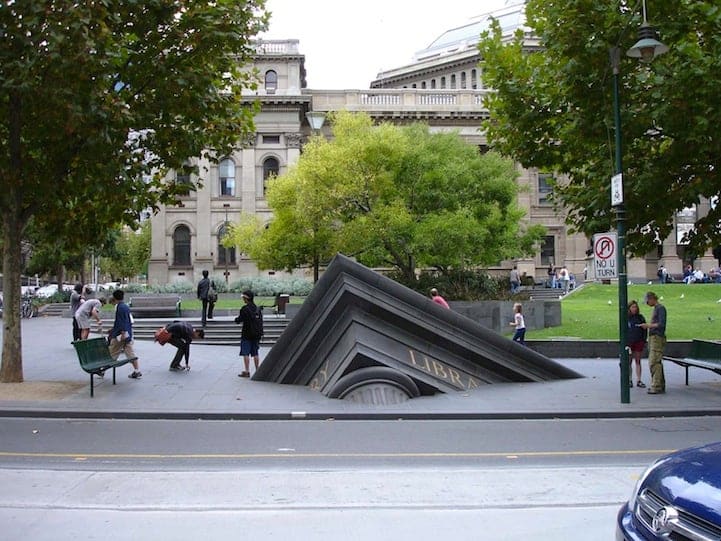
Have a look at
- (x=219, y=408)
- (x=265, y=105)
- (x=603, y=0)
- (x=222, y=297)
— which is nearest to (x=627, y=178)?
(x=603, y=0)

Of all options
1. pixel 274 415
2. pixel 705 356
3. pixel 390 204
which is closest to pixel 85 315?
pixel 274 415

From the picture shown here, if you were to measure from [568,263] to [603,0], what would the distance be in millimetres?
50482

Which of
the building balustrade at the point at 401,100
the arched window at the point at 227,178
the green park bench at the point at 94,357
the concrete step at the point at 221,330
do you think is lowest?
the concrete step at the point at 221,330

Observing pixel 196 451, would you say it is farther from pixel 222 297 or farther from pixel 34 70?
pixel 222 297

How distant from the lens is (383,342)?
12.7 metres

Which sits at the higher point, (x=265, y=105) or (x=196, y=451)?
(x=265, y=105)

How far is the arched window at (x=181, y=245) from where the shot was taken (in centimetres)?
5750

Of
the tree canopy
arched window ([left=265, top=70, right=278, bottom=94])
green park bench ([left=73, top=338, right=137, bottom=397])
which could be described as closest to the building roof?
arched window ([left=265, top=70, right=278, bottom=94])

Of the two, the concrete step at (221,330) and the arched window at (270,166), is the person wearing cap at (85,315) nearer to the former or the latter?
the concrete step at (221,330)

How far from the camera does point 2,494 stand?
6.36 meters

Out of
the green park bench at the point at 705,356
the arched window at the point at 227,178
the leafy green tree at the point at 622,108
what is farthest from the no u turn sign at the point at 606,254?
the arched window at the point at 227,178

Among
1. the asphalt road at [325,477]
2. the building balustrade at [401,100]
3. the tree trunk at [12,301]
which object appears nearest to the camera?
the asphalt road at [325,477]

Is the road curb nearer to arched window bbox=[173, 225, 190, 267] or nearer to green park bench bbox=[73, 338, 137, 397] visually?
green park bench bbox=[73, 338, 137, 397]

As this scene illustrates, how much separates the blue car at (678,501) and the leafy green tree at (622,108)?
30.5 feet
